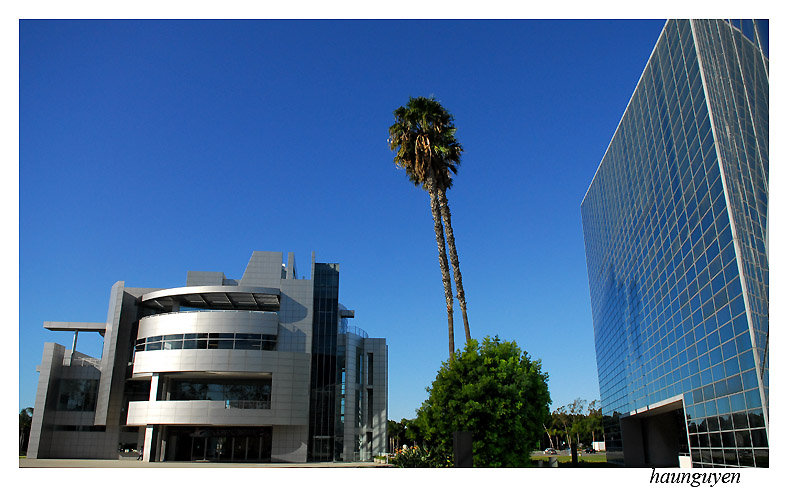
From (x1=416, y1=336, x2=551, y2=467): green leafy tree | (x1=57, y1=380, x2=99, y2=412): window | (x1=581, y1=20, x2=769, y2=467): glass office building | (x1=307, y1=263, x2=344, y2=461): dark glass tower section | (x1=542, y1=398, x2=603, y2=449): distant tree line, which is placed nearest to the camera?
(x1=581, y1=20, x2=769, y2=467): glass office building

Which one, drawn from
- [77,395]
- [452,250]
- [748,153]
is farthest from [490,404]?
[77,395]

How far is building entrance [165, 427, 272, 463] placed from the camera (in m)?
52.3

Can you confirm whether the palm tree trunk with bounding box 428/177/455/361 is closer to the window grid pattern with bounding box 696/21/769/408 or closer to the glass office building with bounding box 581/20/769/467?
the glass office building with bounding box 581/20/769/467

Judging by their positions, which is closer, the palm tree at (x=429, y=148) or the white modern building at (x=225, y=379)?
the palm tree at (x=429, y=148)

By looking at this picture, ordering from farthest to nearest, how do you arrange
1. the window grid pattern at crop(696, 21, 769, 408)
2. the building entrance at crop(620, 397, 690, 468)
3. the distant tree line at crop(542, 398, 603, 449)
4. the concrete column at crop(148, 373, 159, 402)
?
the distant tree line at crop(542, 398, 603, 449)
the concrete column at crop(148, 373, 159, 402)
the building entrance at crop(620, 397, 690, 468)
the window grid pattern at crop(696, 21, 769, 408)

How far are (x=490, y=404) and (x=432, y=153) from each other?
17.3 m

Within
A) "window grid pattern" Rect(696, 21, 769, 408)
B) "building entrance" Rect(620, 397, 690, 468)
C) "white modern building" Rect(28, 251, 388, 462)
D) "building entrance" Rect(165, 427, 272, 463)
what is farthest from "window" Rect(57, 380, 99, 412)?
"window grid pattern" Rect(696, 21, 769, 408)

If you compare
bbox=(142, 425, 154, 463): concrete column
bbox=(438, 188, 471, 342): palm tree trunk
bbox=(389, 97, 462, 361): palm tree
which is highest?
bbox=(389, 97, 462, 361): palm tree

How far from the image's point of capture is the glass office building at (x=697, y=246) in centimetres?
2438

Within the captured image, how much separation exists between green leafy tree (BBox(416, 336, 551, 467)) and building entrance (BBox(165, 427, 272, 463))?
2501cm

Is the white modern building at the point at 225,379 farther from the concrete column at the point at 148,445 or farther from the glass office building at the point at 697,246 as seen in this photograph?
the glass office building at the point at 697,246

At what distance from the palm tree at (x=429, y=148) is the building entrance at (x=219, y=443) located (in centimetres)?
2711

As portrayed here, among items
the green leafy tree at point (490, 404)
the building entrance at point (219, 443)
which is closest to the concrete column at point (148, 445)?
the building entrance at point (219, 443)
